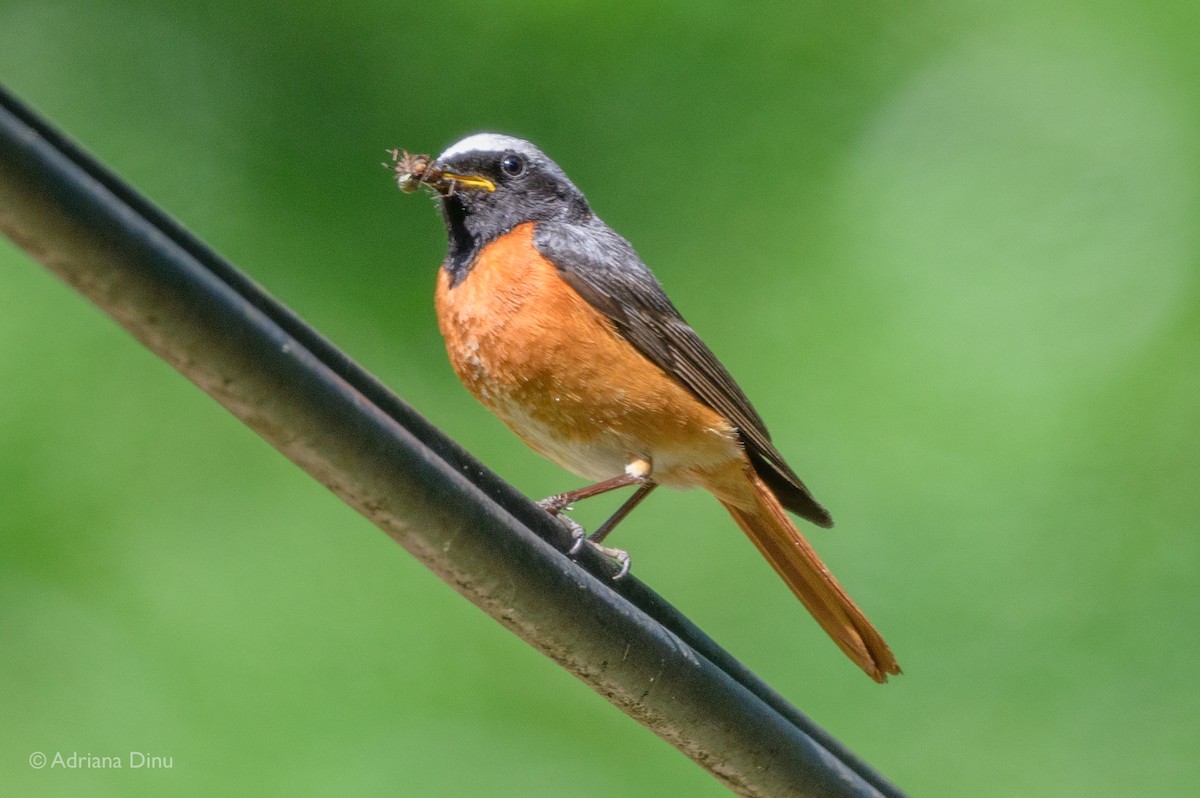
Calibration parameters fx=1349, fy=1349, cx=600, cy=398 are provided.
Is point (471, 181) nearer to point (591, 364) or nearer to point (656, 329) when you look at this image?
point (656, 329)

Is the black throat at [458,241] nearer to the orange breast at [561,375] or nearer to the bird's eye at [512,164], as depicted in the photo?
the orange breast at [561,375]

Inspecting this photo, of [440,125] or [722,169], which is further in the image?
[722,169]

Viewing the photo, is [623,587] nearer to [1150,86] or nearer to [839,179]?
[839,179]

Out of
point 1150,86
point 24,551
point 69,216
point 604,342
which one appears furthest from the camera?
point 1150,86

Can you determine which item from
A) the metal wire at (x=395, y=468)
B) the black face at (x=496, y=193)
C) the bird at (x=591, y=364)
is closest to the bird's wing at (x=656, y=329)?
the bird at (x=591, y=364)

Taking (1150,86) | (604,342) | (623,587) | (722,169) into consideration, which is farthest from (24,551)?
(1150,86)

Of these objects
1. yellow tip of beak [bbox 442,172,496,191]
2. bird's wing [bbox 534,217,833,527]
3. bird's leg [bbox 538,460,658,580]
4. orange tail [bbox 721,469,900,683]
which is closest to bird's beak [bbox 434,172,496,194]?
yellow tip of beak [bbox 442,172,496,191]

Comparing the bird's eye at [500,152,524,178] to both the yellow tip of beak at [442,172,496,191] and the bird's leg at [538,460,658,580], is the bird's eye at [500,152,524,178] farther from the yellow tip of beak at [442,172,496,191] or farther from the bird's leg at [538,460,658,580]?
the bird's leg at [538,460,658,580]
